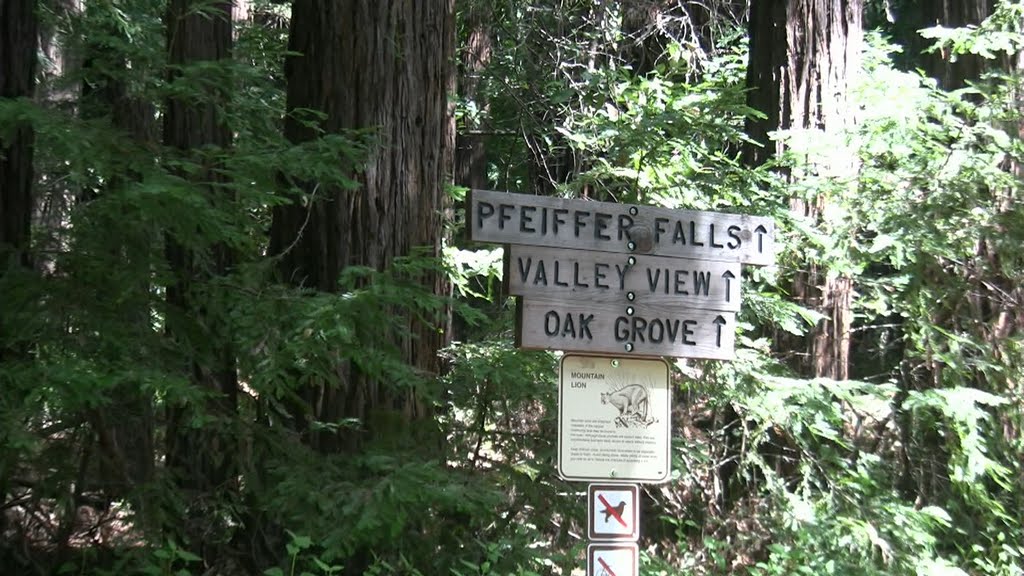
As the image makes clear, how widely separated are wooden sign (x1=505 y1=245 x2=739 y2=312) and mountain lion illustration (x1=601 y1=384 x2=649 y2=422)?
13.8 inches

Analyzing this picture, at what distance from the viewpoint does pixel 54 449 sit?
17.6 ft

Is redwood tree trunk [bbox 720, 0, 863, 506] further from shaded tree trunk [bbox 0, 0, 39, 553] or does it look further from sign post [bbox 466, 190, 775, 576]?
shaded tree trunk [bbox 0, 0, 39, 553]

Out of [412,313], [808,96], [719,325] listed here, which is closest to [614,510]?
[719,325]

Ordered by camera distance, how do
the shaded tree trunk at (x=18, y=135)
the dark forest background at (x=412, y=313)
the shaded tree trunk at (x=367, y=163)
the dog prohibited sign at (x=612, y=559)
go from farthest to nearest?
1. the shaded tree trunk at (x=367, y=163)
2. the shaded tree trunk at (x=18, y=135)
3. the dark forest background at (x=412, y=313)
4. the dog prohibited sign at (x=612, y=559)

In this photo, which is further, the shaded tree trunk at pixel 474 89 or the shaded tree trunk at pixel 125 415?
the shaded tree trunk at pixel 474 89

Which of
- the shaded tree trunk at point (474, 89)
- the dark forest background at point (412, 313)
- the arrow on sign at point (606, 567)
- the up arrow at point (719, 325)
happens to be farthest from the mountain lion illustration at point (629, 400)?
the shaded tree trunk at point (474, 89)

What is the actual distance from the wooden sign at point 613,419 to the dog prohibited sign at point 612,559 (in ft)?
0.29

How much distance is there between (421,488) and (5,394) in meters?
1.77

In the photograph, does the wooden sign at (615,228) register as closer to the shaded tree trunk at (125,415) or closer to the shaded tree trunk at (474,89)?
the shaded tree trunk at (125,415)

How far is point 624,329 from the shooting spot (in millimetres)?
4535

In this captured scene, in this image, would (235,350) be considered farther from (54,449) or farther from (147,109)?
(147,109)

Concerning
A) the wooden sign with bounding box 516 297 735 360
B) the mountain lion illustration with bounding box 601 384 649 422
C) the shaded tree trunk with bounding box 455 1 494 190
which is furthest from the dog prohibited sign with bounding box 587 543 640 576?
the shaded tree trunk with bounding box 455 1 494 190

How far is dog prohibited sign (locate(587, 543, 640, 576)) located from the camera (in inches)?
170

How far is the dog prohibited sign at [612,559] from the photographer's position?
4.32 m
